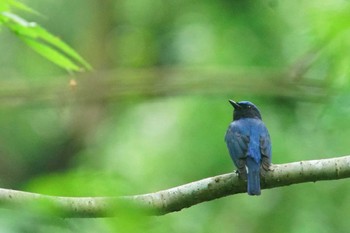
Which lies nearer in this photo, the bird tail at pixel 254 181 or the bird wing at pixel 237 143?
the bird tail at pixel 254 181

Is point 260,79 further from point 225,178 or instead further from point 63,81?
point 225,178

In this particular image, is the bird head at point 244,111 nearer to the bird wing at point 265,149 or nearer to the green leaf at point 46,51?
the bird wing at point 265,149

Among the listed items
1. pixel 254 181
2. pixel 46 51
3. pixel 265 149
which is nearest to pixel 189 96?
pixel 265 149

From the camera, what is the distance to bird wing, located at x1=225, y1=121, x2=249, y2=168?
433 cm

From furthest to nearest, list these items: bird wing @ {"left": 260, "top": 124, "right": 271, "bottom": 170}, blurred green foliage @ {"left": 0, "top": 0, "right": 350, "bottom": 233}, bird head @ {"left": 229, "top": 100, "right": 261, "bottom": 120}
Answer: blurred green foliage @ {"left": 0, "top": 0, "right": 350, "bottom": 233}, bird head @ {"left": 229, "top": 100, "right": 261, "bottom": 120}, bird wing @ {"left": 260, "top": 124, "right": 271, "bottom": 170}

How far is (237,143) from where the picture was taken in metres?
4.56

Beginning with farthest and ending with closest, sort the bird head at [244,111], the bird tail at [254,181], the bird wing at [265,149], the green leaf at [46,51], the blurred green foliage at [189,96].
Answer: the blurred green foliage at [189,96], the bird head at [244,111], the bird wing at [265,149], the bird tail at [254,181], the green leaf at [46,51]

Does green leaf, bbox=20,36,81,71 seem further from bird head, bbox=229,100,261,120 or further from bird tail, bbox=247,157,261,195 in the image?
bird head, bbox=229,100,261,120

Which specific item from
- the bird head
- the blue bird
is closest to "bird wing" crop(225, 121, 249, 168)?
the blue bird

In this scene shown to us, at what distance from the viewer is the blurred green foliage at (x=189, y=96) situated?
6.68 meters

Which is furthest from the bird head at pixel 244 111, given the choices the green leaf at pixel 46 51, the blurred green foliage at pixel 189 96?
the green leaf at pixel 46 51

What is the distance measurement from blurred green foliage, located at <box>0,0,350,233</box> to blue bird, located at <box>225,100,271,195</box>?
1.61ft

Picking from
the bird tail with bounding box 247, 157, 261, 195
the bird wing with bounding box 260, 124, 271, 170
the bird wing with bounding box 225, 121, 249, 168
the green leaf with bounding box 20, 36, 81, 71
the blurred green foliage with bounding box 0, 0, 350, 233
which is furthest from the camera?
the blurred green foliage with bounding box 0, 0, 350, 233

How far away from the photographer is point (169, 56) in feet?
30.4
